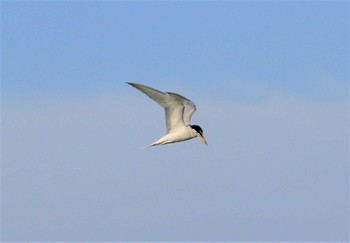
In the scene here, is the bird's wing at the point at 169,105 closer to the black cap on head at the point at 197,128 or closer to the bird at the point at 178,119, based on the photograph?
the bird at the point at 178,119

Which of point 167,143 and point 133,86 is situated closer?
point 133,86

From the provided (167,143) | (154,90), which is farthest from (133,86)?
(167,143)

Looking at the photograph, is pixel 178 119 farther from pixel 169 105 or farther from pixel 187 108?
pixel 169 105

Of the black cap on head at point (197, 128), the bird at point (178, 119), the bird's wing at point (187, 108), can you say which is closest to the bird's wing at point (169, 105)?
the bird at point (178, 119)

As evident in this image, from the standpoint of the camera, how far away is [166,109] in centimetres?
3906

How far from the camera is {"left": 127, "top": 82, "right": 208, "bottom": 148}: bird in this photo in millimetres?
38750

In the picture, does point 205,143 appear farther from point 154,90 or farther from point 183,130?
point 154,90

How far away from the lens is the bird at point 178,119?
38.8m

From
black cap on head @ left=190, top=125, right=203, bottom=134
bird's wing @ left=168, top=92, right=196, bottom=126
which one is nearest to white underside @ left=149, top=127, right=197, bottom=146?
black cap on head @ left=190, top=125, right=203, bottom=134

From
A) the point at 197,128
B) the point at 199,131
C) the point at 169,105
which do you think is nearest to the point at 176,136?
the point at 197,128

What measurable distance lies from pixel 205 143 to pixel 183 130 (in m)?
1.20

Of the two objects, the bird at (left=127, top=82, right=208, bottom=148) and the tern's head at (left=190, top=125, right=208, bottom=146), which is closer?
the bird at (left=127, top=82, right=208, bottom=148)

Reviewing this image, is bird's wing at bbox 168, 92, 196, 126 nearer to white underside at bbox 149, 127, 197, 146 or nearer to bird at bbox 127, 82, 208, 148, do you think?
bird at bbox 127, 82, 208, 148

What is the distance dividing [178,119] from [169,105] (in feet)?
3.11
